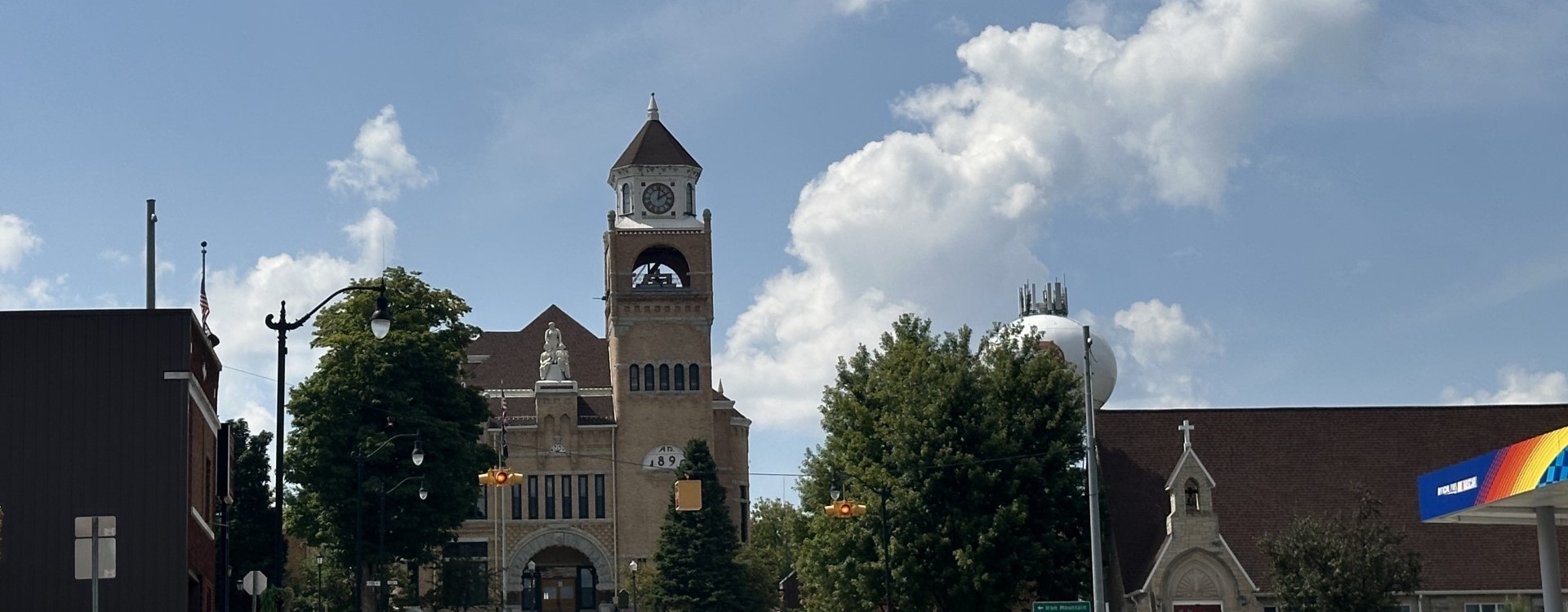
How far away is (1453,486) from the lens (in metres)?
34.7

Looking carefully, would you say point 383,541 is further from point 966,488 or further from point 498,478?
point 966,488

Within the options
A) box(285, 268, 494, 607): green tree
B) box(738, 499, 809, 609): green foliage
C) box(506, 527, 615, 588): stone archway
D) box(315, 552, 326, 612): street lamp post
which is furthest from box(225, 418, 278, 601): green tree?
box(506, 527, 615, 588): stone archway

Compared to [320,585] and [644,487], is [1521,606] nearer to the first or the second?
[320,585]

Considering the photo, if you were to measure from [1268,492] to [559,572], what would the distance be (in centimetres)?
5371

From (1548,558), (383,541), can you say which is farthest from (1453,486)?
(383,541)

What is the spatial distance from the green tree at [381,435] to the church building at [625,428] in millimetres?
40278

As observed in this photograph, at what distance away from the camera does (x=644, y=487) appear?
106188mm

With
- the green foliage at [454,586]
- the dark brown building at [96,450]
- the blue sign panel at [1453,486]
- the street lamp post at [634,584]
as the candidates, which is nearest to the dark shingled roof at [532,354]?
the street lamp post at [634,584]

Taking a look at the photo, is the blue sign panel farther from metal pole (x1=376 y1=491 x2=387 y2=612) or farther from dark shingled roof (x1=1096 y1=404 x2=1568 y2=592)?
metal pole (x1=376 y1=491 x2=387 y2=612)

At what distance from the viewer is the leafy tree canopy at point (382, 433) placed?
6209cm

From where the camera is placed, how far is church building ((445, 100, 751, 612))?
106 meters

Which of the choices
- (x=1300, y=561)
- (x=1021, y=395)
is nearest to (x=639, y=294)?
(x=1021, y=395)

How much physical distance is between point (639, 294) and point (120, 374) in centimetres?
6533

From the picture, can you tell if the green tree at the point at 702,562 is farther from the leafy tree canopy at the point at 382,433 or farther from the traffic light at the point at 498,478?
the traffic light at the point at 498,478
